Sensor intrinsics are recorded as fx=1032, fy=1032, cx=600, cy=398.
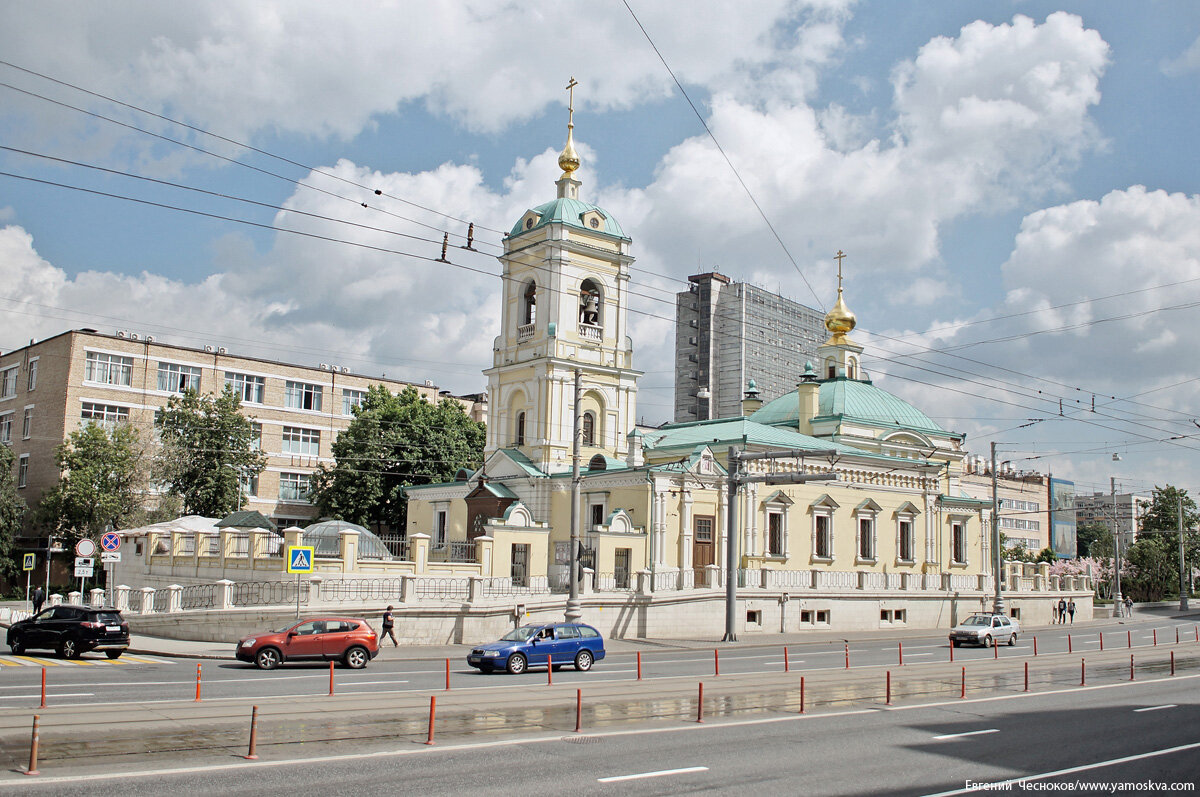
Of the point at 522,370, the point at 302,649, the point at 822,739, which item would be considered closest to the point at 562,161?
the point at 522,370

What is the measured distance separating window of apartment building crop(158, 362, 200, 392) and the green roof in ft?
83.5

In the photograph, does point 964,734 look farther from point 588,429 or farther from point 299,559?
point 588,429

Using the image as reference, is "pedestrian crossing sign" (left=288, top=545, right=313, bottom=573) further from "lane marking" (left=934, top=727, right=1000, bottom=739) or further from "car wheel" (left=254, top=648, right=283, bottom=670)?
"lane marking" (left=934, top=727, right=1000, bottom=739)

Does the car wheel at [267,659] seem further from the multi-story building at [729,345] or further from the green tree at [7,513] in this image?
the multi-story building at [729,345]

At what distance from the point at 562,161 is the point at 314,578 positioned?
86.0 feet

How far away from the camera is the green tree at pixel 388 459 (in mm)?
57031

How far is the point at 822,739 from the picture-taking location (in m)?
15.2

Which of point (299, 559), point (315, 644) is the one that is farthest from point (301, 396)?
point (315, 644)

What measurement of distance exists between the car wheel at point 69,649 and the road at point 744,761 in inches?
622

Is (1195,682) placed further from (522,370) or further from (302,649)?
(522,370)

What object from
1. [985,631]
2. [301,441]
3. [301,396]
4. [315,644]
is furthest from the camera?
[301,396]

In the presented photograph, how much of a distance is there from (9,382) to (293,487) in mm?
17882

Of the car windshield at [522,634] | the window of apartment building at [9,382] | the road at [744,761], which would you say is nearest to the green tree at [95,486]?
the window of apartment building at [9,382]

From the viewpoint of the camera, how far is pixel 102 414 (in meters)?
58.0
